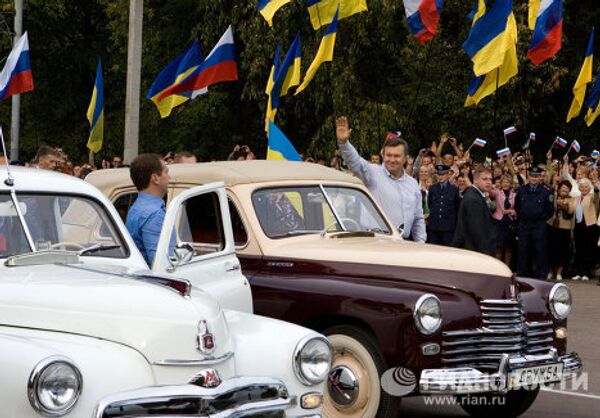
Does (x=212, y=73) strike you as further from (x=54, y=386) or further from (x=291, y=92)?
(x=54, y=386)

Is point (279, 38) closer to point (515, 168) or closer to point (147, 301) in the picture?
point (515, 168)

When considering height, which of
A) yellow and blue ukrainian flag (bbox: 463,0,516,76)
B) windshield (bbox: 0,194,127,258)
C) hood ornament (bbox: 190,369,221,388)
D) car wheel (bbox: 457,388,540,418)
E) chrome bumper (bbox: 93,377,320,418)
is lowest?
car wheel (bbox: 457,388,540,418)

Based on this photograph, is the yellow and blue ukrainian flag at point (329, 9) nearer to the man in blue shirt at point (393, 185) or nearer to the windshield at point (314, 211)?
the man in blue shirt at point (393, 185)

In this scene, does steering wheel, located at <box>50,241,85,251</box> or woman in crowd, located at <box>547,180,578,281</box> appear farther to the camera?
woman in crowd, located at <box>547,180,578,281</box>

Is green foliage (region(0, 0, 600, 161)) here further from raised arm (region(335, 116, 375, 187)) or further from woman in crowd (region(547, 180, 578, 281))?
raised arm (region(335, 116, 375, 187))

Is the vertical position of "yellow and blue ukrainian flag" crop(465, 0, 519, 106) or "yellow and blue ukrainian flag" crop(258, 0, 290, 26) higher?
"yellow and blue ukrainian flag" crop(258, 0, 290, 26)

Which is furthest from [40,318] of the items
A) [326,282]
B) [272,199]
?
[272,199]

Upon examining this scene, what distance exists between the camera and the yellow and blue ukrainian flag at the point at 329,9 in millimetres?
19891

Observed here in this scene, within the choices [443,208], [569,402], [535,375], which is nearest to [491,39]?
[443,208]

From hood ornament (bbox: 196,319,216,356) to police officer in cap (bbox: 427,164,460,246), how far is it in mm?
12968

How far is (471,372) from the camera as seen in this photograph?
Result: 29.3 ft

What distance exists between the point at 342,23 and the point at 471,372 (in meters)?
20.6

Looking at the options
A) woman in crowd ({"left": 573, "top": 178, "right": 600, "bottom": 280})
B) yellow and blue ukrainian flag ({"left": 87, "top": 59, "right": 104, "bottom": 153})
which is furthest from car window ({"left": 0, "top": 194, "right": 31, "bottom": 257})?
woman in crowd ({"left": 573, "top": 178, "right": 600, "bottom": 280})

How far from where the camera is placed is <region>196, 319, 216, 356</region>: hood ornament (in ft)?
20.0
